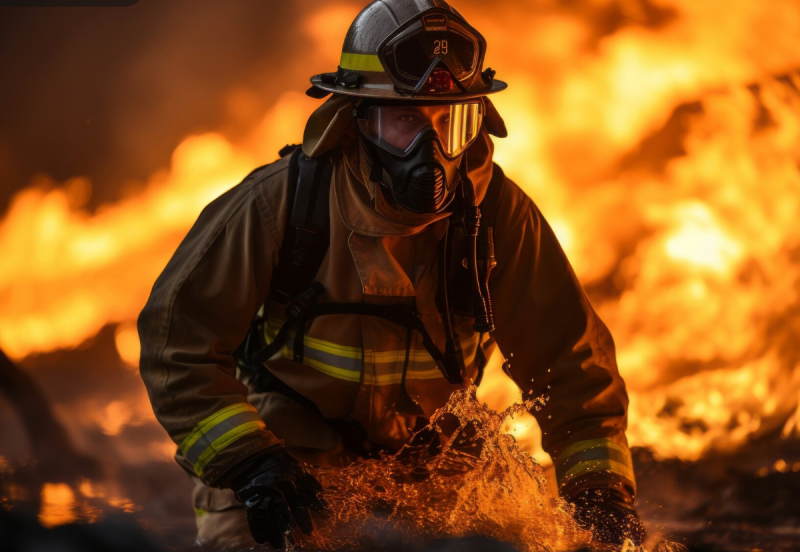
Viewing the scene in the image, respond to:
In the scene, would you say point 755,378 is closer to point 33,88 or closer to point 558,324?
point 558,324

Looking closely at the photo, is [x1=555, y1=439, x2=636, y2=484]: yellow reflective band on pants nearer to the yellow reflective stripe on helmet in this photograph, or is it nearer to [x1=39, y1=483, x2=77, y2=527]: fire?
the yellow reflective stripe on helmet

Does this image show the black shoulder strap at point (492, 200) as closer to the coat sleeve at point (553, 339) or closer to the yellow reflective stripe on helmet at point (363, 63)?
the coat sleeve at point (553, 339)

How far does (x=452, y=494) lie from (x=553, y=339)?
0.52 meters

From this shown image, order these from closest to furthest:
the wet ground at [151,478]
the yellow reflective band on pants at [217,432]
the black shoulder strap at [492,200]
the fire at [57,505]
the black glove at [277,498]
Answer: the black glove at [277,498] < the yellow reflective band on pants at [217,432] < the black shoulder strap at [492,200] < the fire at [57,505] < the wet ground at [151,478]

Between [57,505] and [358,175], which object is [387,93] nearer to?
[358,175]

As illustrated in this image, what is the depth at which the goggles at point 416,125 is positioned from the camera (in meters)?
2.31

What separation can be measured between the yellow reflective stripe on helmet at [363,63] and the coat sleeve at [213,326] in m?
0.34

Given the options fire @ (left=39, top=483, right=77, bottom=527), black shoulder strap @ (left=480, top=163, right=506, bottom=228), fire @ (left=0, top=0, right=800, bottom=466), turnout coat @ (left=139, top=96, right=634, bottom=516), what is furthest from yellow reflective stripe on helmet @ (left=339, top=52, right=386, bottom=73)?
fire @ (left=39, top=483, right=77, bottom=527)

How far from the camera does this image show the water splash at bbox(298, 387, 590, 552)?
2234 millimetres

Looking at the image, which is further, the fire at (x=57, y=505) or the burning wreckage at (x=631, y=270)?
the burning wreckage at (x=631, y=270)

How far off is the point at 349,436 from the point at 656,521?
1.81 m

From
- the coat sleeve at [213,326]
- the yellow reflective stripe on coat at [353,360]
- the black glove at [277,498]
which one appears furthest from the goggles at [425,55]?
the black glove at [277,498]

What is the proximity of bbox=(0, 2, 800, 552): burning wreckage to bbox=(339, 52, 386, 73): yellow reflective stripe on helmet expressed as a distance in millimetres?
1790

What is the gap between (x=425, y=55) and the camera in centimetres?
230
